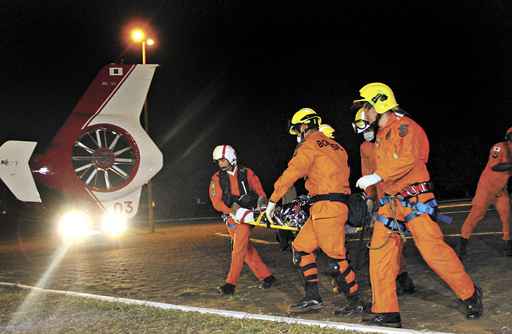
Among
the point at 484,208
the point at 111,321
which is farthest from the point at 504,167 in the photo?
the point at 111,321

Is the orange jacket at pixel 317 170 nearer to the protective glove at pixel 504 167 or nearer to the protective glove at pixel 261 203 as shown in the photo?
the protective glove at pixel 261 203

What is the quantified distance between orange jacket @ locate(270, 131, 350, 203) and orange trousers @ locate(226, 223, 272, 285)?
4.68 feet

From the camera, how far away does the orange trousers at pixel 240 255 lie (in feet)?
24.8

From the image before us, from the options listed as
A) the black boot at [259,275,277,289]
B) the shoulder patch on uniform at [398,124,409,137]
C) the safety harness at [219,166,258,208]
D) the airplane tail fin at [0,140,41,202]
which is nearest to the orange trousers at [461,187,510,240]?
the black boot at [259,275,277,289]

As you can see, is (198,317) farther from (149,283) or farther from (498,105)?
(498,105)

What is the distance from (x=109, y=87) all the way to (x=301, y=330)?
7.36 meters

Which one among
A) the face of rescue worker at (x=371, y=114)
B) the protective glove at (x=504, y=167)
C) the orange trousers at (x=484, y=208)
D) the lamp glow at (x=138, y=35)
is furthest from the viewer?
the lamp glow at (x=138, y=35)

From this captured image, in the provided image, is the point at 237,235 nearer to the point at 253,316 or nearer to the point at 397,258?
the point at 253,316

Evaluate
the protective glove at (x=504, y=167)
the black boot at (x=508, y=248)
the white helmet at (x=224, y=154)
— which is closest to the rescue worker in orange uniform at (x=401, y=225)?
the white helmet at (x=224, y=154)

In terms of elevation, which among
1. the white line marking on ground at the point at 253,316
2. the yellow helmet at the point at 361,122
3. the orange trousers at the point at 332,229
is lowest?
the white line marking on ground at the point at 253,316

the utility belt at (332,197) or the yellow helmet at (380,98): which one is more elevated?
the yellow helmet at (380,98)

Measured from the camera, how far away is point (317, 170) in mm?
6438

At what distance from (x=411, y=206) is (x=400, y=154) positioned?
1.66 feet

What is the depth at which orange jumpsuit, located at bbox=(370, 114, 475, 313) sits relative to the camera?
5.44 metres
